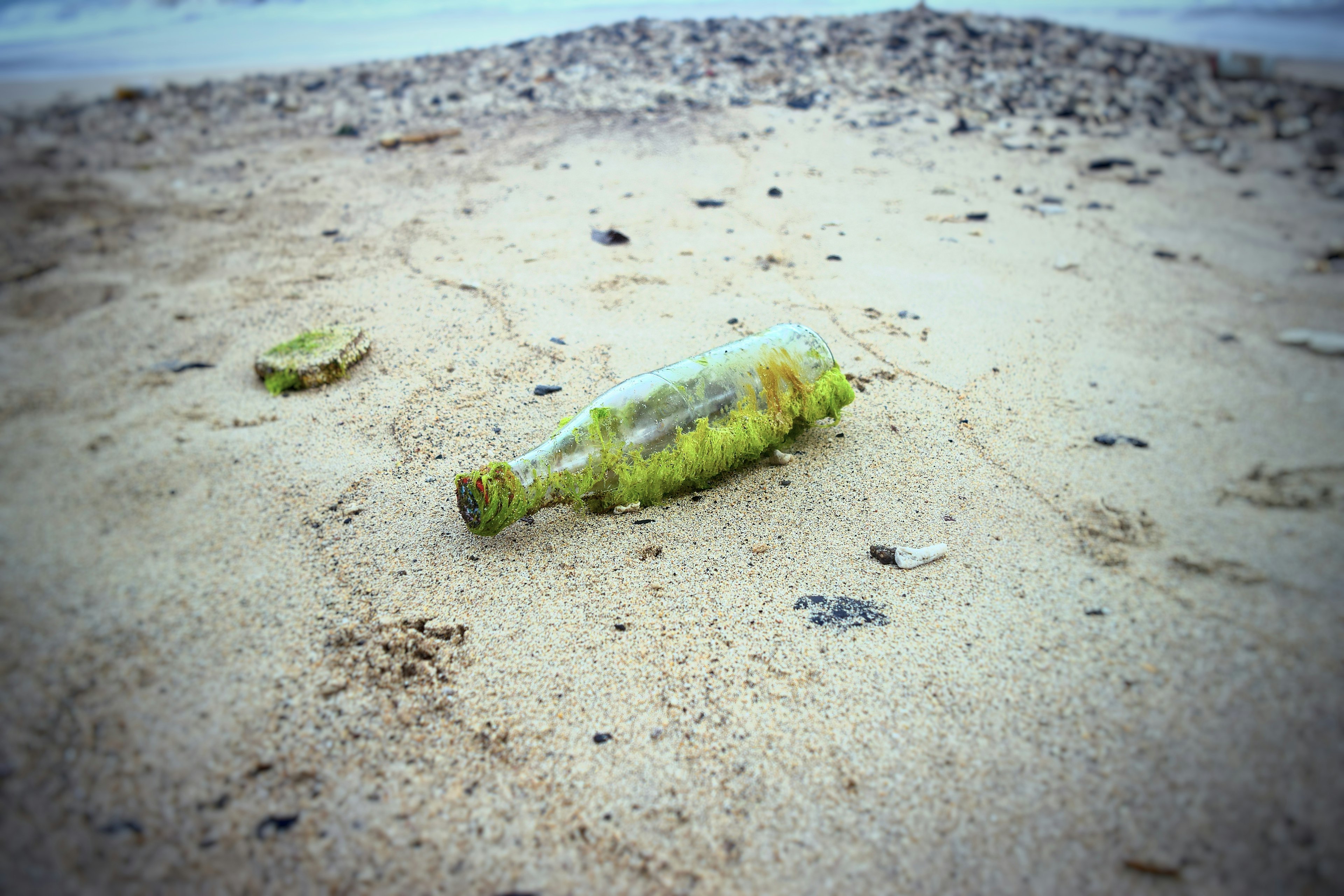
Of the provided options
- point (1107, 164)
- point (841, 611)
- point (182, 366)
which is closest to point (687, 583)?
point (841, 611)

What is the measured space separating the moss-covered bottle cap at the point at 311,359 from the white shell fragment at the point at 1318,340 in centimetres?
228

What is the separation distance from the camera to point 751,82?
5.24 m

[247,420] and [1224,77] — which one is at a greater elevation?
[1224,77]

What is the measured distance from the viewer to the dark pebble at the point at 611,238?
3.09 m

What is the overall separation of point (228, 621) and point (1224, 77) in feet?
19.7

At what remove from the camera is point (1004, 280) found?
8.44 ft

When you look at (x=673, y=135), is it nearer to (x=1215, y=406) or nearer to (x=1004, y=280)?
(x=1004, y=280)

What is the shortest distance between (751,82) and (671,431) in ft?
15.8

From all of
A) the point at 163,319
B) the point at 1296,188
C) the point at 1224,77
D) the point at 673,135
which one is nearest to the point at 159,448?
the point at 163,319

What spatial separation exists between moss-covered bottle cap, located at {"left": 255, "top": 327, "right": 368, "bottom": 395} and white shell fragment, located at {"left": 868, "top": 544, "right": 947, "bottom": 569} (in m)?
1.75

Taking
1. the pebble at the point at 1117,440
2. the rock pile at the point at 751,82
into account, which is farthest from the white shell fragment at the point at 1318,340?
the rock pile at the point at 751,82

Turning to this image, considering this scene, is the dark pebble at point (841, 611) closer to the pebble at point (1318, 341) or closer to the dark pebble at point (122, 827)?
the pebble at point (1318, 341)

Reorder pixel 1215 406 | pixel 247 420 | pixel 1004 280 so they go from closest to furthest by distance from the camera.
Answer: pixel 1215 406, pixel 247 420, pixel 1004 280

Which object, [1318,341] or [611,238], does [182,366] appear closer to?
[611,238]
